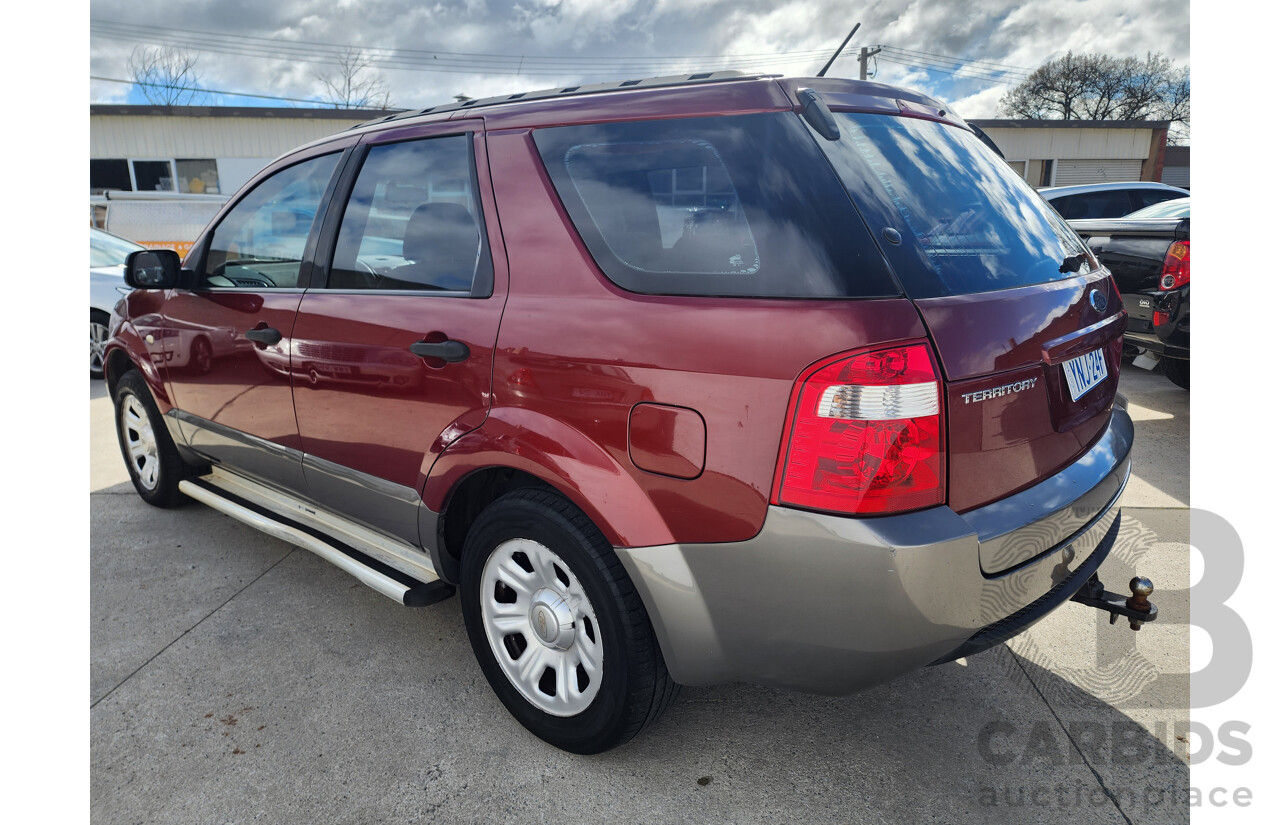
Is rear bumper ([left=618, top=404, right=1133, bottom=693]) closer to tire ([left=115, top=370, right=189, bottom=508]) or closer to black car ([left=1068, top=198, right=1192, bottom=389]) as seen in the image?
tire ([left=115, top=370, right=189, bottom=508])

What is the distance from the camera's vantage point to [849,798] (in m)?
2.14

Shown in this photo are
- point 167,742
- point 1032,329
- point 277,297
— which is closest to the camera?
point 1032,329

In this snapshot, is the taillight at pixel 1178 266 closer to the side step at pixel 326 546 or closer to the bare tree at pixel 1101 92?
the side step at pixel 326 546

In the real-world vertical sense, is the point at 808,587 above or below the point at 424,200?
below

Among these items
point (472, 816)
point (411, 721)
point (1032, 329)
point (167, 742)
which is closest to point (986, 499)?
point (1032, 329)

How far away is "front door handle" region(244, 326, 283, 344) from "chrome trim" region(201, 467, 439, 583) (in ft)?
2.14

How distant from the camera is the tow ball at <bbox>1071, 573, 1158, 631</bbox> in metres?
2.30

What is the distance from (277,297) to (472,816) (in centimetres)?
201

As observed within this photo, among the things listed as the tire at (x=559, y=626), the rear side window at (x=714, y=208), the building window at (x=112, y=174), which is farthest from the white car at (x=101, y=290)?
the building window at (x=112, y=174)

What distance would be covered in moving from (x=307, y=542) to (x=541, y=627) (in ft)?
4.14

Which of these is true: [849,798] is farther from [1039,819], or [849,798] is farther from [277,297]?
[277,297]

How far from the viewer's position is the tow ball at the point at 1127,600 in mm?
2299

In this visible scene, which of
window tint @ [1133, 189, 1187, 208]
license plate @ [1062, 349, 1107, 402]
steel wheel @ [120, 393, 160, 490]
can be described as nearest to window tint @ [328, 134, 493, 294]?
license plate @ [1062, 349, 1107, 402]

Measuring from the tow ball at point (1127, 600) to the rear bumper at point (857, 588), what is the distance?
306 mm
